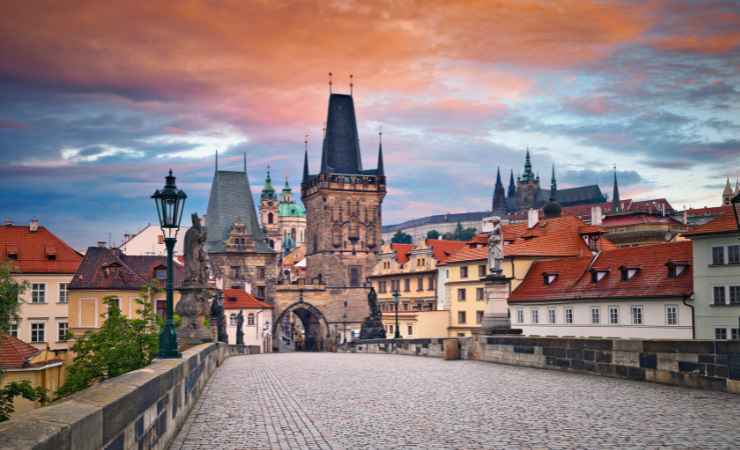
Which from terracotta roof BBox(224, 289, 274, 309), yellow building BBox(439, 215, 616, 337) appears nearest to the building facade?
yellow building BBox(439, 215, 616, 337)

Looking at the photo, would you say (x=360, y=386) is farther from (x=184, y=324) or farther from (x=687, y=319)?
(x=687, y=319)

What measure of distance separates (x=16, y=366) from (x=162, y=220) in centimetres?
2046

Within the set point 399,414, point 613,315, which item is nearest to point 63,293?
point 613,315

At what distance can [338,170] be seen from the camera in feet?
322

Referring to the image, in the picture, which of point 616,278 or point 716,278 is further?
point 616,278

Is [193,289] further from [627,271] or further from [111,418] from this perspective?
[627,271]

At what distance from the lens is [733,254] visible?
112ft

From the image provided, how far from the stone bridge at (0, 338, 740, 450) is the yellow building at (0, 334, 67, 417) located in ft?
53.8

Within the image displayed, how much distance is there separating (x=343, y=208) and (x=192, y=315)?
75.4 m

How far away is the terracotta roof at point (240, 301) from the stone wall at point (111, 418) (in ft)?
227

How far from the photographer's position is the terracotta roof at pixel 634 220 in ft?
310

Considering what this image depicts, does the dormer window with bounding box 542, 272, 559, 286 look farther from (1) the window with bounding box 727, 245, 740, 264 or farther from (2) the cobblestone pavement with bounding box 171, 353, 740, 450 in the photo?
(2) the cobblestone pavement with bounding box 171, 353, 740, 450

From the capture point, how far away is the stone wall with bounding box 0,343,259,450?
3.53m

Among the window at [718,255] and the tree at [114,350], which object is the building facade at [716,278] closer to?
the window at [718,255]
